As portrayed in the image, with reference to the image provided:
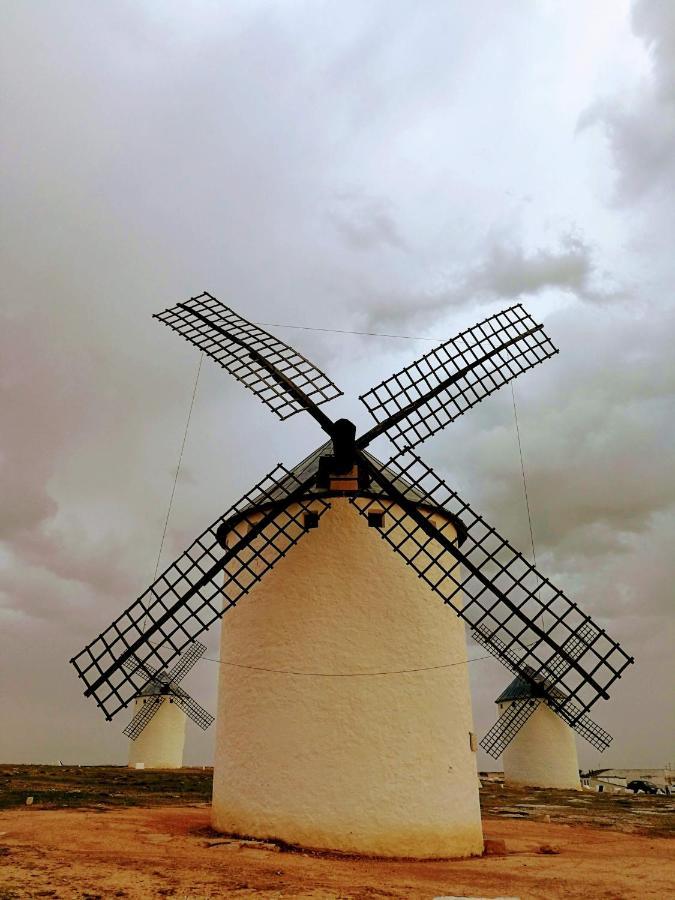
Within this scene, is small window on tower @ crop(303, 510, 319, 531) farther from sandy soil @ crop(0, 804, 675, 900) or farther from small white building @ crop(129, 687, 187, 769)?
small white building @ crop(129, 687, 187, 769)

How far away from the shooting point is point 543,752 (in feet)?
95.2

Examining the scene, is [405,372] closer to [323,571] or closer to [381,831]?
[323,571]

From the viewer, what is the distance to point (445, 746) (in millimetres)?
10656

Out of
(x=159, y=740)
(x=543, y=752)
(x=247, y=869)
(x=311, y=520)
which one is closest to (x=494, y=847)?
(x=247, y=869)

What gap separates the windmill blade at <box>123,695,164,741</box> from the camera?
33500 millimetres

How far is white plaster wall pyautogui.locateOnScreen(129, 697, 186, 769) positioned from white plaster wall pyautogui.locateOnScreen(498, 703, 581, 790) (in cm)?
1637

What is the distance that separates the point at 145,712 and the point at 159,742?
5.26ft

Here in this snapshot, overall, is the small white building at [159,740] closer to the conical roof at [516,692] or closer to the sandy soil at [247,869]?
the conical roof at [516,692]

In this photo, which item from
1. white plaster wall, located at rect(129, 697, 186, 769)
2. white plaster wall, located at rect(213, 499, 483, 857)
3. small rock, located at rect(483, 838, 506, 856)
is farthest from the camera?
white plaster wall, located at rect(129, 697, 186, 769)

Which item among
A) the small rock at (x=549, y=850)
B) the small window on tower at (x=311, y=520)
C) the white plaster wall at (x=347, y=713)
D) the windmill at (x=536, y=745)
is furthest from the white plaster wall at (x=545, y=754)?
the small window on tower at (x=311, y=520)

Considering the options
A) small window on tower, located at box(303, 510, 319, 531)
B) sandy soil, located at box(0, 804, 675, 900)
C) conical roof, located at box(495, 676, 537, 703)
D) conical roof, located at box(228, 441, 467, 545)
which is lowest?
sandy soil, located at box(0, 804, 675, 900)

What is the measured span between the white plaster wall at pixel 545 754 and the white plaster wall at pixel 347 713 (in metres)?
20.3

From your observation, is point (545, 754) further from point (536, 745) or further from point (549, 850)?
point (549, 850)

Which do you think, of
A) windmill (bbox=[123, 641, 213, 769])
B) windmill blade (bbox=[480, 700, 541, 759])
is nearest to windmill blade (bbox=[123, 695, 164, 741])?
windmill (bbox=[123, 641, 213, 769])
